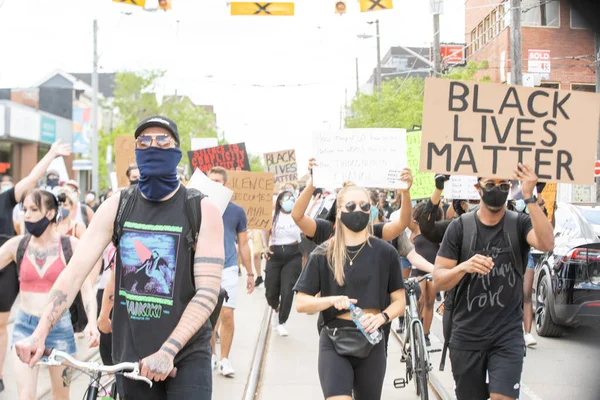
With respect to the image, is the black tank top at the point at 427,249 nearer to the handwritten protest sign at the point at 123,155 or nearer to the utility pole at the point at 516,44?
the handwritten protest sign at the point at 123,155

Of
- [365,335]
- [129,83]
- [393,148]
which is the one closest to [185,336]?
[365,335]

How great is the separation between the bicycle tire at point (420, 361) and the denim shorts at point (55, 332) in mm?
2622

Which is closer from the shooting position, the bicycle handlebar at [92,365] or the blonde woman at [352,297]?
the bicycle handlebar at [92,365]

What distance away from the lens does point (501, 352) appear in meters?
4.71

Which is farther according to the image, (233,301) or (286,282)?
(286,282)

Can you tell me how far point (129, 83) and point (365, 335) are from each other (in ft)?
153

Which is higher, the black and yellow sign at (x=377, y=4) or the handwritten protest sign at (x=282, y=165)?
the black and yellow sign at (x=377, y=4)

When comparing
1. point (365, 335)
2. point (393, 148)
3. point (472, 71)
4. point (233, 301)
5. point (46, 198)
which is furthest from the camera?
point (472, 71)

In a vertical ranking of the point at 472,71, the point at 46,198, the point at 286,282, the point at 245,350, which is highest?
the point at 472,71

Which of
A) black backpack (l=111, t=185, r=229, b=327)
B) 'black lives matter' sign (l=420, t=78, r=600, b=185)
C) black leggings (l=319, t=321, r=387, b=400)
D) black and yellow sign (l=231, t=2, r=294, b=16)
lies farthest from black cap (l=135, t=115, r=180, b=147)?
black and yellow sign (l=231, t=2, r=294, b=16)

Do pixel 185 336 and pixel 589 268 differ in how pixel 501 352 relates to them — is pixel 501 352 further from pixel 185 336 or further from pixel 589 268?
pixel 589 268

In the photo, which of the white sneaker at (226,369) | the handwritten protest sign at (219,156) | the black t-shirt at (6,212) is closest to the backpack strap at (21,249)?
the black t-shirt at (6,212)

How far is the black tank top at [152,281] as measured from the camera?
11.5 ft

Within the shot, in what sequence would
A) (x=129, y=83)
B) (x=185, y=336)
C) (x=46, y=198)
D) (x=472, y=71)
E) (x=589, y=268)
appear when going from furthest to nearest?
1. (x=129, y=83)
2. (x=472, y=71)
3. (x=589, y=268)
4. (x=46, y=198)
5. (x=185, y=336)
